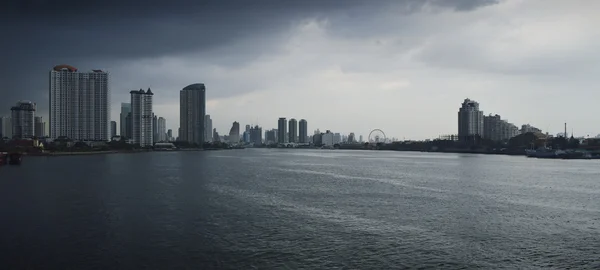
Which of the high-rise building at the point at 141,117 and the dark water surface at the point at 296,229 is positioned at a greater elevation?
the high-rise building at the point at 141,117

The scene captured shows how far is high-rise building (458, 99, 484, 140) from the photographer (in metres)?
189

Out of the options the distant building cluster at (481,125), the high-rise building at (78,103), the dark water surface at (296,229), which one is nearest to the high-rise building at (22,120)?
the high-rise building at (78,103)

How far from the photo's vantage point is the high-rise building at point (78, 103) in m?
145

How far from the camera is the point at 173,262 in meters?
12.8

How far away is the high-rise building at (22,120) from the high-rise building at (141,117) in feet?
118

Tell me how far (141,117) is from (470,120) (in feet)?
477

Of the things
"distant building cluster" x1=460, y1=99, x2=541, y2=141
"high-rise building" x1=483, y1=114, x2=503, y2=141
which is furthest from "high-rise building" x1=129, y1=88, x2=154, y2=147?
"high-rise building" x1=483, y1=114, x2=503, y2=141

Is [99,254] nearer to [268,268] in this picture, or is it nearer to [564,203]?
[268,268]

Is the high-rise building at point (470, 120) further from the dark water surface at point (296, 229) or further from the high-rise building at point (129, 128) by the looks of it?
the dark water surface at point (296, 229)

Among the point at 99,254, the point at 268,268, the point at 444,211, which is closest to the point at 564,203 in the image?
the point at 444,211

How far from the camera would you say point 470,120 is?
189375 millimetres

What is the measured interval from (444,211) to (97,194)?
21.7m

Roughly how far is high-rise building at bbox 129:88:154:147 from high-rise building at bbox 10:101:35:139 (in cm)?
3606

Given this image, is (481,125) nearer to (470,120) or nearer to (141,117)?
(470,120)
